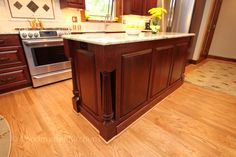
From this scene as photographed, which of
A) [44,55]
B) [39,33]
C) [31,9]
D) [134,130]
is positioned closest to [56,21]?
[31,9]

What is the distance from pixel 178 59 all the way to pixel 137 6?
2.73 metres

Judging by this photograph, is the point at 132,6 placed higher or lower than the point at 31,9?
higher

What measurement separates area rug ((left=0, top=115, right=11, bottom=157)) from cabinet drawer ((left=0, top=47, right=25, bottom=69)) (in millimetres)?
938

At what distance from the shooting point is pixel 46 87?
2.51 m

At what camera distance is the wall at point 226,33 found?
4.11m

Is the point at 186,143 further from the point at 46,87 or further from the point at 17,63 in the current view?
the point at 17,63

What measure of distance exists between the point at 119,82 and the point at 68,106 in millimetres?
1065

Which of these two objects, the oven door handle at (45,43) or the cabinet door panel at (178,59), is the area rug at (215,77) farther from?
the oven door handle at (45,43)

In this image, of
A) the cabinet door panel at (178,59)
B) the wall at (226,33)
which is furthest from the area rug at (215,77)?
→ the wall at (226,33)

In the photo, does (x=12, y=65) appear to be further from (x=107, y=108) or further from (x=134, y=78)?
(x=134, y=78)

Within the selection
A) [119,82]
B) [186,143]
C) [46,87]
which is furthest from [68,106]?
[186,143]

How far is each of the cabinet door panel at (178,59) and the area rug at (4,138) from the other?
2273 mm

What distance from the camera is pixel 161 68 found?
1.81m

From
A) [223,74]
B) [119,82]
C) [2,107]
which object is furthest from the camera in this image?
[223,74]
